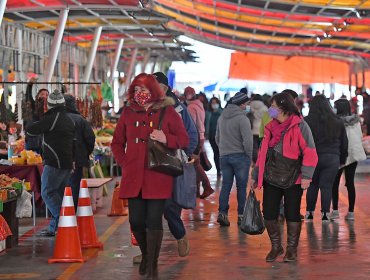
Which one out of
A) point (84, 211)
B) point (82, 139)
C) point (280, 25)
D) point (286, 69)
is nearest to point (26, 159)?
point (82, 139)

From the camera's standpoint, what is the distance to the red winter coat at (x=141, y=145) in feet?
29.4

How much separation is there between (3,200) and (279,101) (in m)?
3.24

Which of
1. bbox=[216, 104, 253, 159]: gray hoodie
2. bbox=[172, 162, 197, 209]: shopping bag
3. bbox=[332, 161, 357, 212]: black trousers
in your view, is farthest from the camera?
bbox=[332, 161, 357, 212]: black trousers

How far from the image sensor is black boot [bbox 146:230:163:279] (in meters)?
9.07

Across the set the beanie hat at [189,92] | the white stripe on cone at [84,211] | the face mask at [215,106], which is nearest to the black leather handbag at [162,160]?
the white stripe on cone at [84,211]

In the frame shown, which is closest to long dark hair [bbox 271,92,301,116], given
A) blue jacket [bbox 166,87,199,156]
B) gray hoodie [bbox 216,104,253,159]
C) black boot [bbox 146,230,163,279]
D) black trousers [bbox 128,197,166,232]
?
blue jacket [bbox 166,87,199,156]

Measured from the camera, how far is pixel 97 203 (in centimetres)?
1630

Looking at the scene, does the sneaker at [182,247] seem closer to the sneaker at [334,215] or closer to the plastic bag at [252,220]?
the plastic bag at [252,220]

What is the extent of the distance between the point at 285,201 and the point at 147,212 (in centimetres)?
178

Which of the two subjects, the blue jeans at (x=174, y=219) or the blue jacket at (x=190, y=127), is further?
the blue jacket at (x=190, y=127)

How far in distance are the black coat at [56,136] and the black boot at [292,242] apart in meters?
3.16

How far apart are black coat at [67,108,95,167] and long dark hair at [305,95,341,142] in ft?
9.18

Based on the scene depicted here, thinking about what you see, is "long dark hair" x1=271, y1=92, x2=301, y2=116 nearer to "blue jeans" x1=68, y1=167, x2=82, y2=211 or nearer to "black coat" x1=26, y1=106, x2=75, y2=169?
"black coat" x1=26, y1=106, x2=75, y2=169

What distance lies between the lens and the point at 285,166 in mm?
10164
